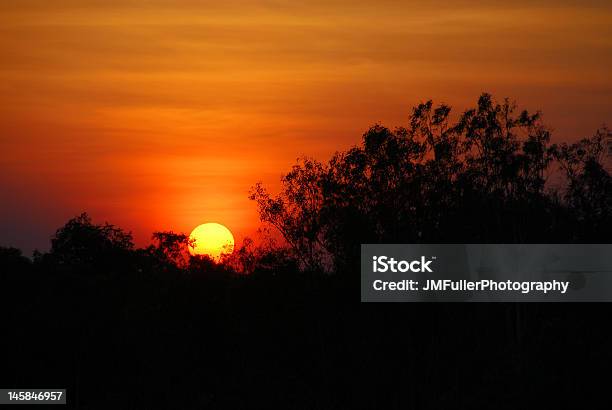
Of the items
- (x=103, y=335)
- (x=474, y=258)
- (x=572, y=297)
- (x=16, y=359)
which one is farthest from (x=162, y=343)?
(x=572, y=297)

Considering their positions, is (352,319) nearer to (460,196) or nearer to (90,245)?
(460,196)

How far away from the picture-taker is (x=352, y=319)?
134 feet

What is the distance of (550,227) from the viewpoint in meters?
37.8

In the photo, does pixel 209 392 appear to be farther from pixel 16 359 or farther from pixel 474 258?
pixel 474 258

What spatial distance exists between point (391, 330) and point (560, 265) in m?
7.82
